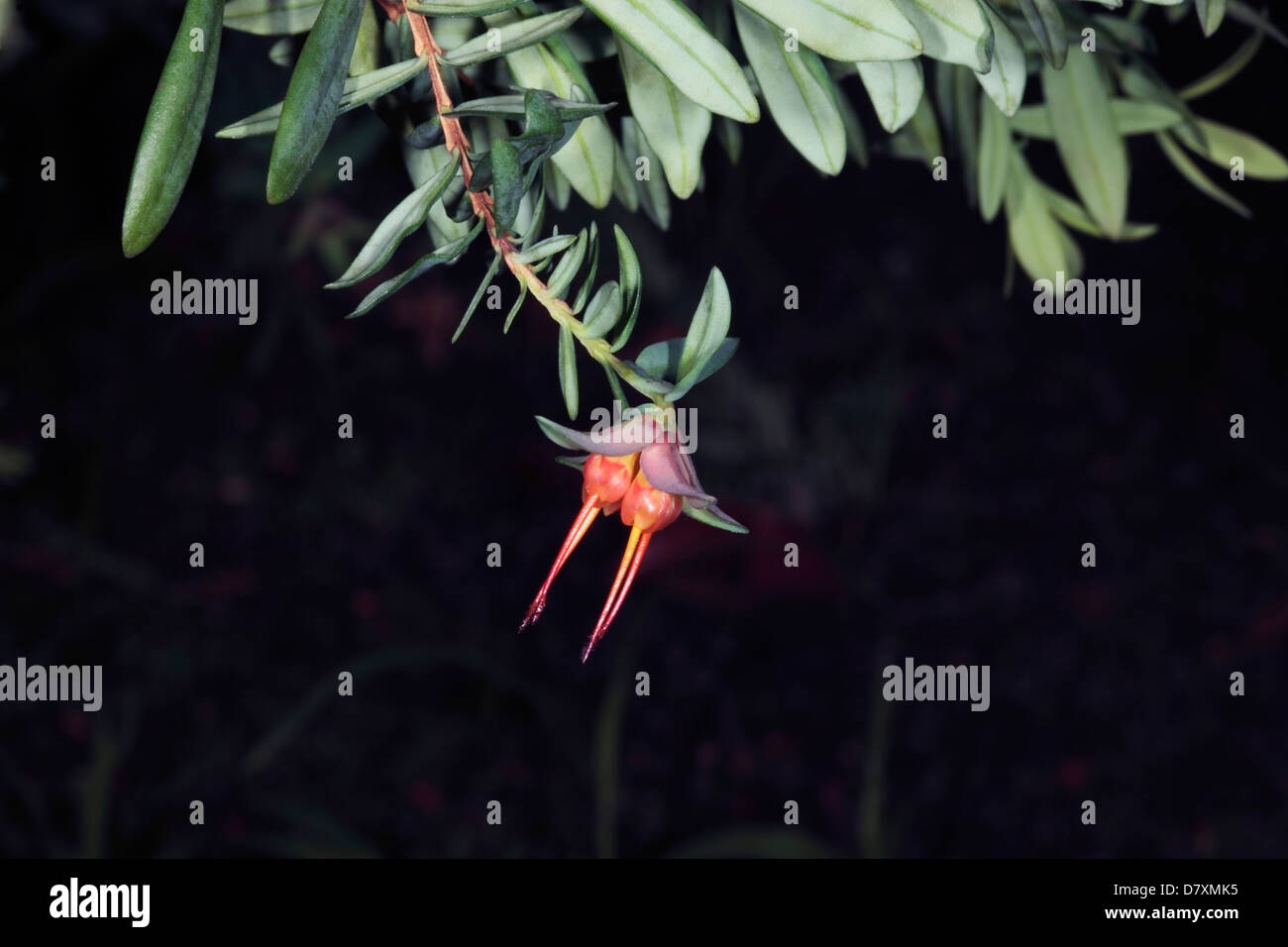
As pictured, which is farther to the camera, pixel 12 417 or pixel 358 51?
pixel 12 417

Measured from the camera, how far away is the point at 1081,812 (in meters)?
2.00

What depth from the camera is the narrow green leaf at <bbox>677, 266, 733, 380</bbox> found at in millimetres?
462

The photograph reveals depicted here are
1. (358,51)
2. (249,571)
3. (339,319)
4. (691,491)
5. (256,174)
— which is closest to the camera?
(691,491)

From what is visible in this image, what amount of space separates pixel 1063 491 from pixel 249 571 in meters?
1.54

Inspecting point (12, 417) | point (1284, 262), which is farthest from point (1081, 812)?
point (12, 417)

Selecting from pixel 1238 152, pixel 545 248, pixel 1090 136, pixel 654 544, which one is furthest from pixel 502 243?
pixel 654 544

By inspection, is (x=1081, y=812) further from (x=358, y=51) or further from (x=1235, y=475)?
(x=358, y=51)

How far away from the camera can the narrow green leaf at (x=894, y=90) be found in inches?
23.7

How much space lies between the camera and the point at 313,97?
48 centimetres

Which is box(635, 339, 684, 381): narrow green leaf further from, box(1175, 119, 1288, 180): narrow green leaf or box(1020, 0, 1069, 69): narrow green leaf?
box(1175, 119, 1288, 180): narrow green leaf

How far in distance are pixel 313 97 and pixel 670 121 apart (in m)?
0.21

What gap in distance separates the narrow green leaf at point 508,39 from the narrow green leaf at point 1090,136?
0.40 meters
